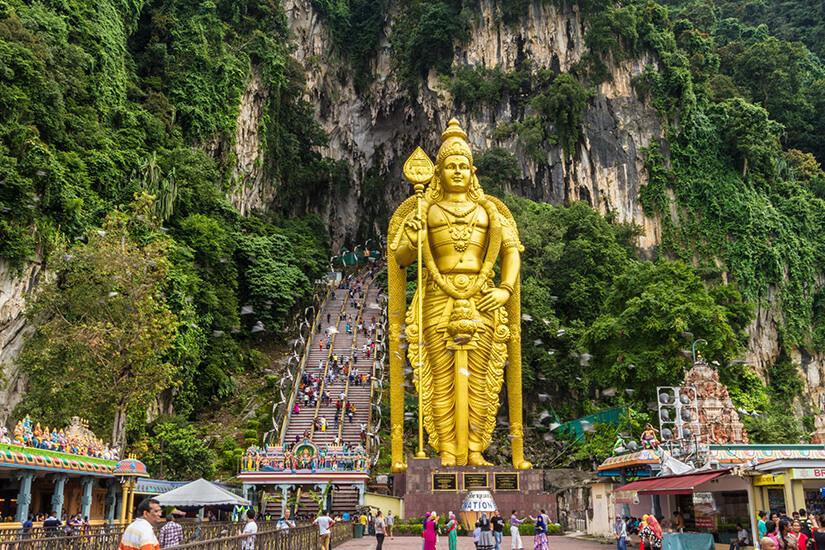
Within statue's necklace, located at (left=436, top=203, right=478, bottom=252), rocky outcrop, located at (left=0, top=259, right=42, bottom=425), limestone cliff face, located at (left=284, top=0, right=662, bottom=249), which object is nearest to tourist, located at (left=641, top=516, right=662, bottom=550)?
statue's necklace, located at (left=436, top=203, right=478, bottom=252)

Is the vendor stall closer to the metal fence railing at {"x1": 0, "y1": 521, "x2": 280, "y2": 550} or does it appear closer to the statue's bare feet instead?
the statue's bare feet

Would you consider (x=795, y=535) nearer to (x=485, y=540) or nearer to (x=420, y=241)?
(x=485, y=540)

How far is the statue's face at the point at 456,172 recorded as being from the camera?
15430 mm

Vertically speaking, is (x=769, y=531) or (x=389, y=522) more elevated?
(x=769, y=531)

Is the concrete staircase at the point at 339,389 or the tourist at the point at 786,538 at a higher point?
the concrete staircase at the point at 339,389

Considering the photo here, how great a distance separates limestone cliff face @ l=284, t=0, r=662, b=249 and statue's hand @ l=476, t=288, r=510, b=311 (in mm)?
19233

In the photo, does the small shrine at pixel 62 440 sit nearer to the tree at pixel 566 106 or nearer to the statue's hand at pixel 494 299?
the statue's hand at pixel 494 299

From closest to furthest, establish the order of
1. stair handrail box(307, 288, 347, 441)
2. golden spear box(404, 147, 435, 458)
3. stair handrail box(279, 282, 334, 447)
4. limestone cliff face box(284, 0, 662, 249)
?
golden spear box(404, 147, 435, 458)
stair handrail box(307, 288, 347, 441)
stair handrail box(279, 282, 334, 447)
limestone cliff face box(284, 0, 662, 249)

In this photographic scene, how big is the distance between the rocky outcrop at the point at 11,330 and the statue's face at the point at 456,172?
10358 millimetres

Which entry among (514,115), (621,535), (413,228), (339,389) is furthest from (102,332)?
(514,115)

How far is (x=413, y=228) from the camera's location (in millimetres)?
15422

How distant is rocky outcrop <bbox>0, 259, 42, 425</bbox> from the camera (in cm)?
1661

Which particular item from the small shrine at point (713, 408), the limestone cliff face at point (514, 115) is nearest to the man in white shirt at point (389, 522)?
the small shrine at point (713, 408)

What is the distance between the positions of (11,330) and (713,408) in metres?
16.0
